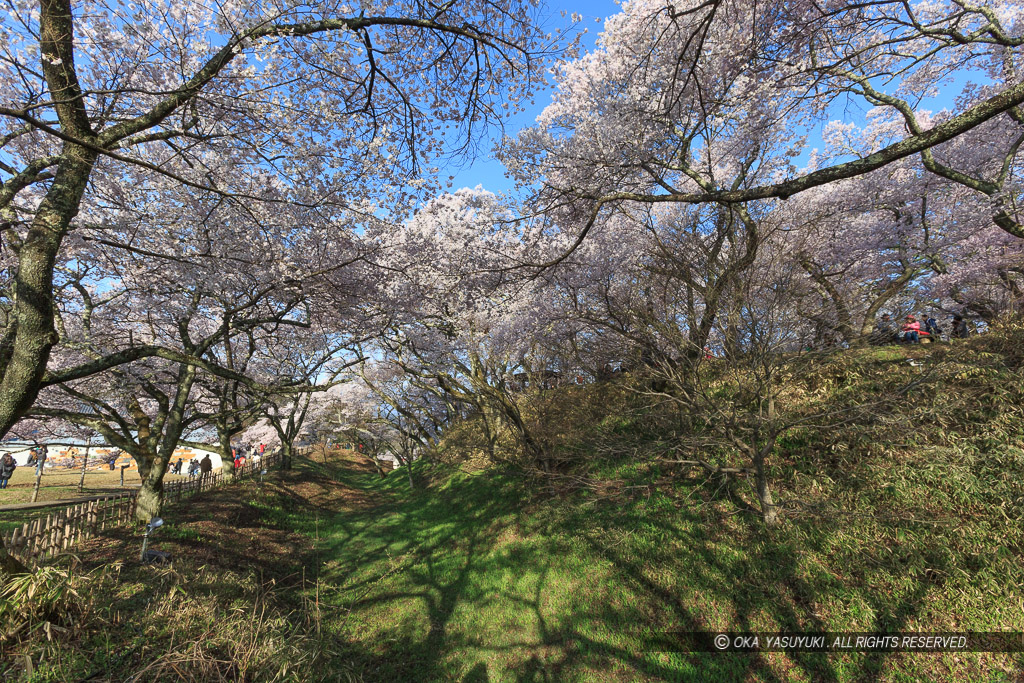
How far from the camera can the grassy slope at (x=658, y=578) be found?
4352mm

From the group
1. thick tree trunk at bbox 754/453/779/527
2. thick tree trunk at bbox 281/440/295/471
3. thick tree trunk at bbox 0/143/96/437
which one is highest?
thick tree trunk at bbox 0/143/96/437

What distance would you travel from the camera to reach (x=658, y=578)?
20.8 ft

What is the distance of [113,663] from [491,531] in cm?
711

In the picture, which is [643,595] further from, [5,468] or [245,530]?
[5,468]

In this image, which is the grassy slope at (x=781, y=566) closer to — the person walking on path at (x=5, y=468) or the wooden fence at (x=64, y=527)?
the wooden fence at (x=64, y=527)

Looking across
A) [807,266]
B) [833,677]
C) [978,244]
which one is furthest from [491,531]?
[978,244]

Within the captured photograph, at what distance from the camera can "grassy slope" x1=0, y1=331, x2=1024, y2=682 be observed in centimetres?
435

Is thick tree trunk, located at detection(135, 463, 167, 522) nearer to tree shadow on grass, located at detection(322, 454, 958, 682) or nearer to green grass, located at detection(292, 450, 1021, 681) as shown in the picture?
green grass, located at detection(292, 450, 1021, 681)

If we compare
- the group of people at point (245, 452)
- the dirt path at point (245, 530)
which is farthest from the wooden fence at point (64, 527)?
the group of people at point (245, 452)

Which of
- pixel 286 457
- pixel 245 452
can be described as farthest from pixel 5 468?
pixel 245 452

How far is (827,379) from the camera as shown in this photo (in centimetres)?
827

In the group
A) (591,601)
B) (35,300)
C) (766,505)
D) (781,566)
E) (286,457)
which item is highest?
(35,300)

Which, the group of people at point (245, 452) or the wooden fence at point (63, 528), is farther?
the group of people at point (245, 452)

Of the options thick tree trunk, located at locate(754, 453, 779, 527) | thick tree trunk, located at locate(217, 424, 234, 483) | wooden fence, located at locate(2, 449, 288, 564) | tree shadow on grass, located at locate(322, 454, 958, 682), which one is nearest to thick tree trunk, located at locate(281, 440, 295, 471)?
thick tree trunk, located at locate(217, 424, 234, 483)
